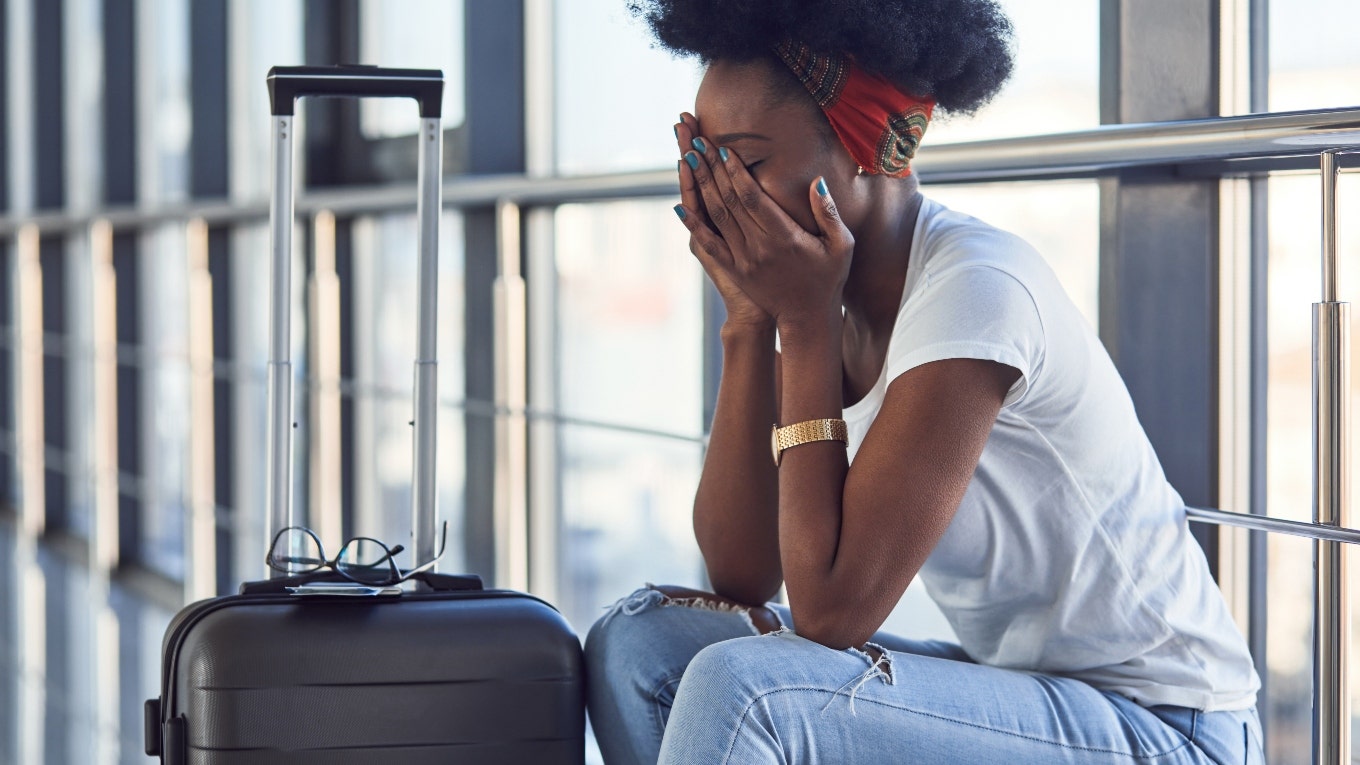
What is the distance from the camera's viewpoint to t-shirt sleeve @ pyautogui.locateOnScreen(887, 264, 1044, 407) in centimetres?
97

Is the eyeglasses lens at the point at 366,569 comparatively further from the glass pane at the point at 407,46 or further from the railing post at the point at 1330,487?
the glass pane at the point at 407,46

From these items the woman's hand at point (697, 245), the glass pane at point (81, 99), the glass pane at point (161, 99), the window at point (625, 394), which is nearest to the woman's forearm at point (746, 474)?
the woman's hand at point (697, 245)

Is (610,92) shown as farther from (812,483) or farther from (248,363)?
(248,363)

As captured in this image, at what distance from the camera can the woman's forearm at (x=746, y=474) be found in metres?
1.29

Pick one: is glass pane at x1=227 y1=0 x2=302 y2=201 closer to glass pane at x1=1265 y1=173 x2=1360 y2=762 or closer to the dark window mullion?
the dark window mullion

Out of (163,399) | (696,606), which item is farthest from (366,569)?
(163,399)

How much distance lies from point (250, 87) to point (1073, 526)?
280cm

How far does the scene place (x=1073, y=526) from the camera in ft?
3.45

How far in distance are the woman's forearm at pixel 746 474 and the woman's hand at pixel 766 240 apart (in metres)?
0.14

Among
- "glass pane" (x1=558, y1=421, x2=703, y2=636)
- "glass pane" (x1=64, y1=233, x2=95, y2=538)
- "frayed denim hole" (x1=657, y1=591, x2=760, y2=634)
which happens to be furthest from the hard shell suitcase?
"glass pane" (x1=64, y1=233, x2=95, y2=538)

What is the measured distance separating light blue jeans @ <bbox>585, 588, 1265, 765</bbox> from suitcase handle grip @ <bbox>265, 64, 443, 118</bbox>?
0.61 metres

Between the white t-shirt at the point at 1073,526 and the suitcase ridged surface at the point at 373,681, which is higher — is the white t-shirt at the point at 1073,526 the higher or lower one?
the higher one

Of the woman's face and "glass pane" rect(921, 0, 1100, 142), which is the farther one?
"glass pane" rect(921, 0, 1100, 142)

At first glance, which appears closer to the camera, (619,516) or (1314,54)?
(1314,54)
